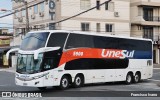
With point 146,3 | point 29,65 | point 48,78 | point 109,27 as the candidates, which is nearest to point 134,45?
point 48,78

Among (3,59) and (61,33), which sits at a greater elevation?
(61,33)

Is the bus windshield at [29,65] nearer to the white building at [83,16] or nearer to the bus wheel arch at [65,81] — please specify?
the bus wheel arch at [65,81]

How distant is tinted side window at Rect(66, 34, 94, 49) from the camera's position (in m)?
24.1

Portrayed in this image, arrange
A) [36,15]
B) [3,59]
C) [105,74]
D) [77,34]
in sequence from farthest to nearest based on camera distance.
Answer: [3,59] → [36,15] → [105,74] → [77,34]

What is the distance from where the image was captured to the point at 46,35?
22.7 m

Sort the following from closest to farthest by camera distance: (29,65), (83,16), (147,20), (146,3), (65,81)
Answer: (29,65) → (65,81) → (83,16) → (146,3) → (147,20)

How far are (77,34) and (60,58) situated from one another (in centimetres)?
220

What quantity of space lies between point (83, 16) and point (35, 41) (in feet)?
111

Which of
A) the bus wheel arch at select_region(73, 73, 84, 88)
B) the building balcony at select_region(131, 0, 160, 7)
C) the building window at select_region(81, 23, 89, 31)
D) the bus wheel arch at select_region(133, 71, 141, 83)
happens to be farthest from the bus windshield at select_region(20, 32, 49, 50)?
the building balcony at select_region(131, 0, 160, 7)

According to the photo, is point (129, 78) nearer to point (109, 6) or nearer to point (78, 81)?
point (78, 81)

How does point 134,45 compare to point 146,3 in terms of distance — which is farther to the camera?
point 146,3

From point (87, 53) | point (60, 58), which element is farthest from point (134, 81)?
point (60, 58)

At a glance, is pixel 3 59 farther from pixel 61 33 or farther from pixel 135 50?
pixel 61 33

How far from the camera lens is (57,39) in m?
23.2
